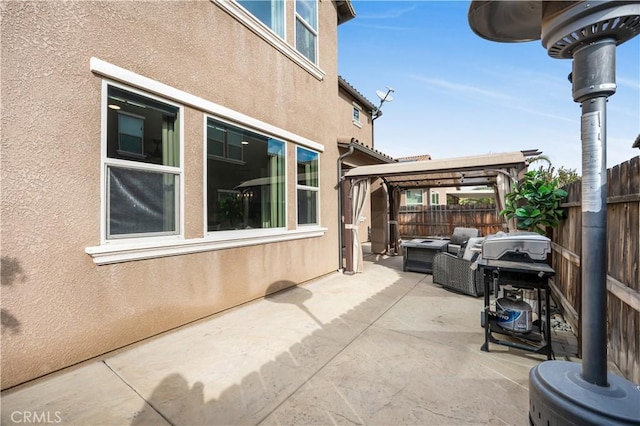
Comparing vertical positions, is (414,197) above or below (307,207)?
above

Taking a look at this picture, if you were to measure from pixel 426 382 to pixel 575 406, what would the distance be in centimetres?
170

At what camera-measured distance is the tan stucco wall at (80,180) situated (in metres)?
2.65

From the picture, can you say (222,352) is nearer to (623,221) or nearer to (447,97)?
(623,221)

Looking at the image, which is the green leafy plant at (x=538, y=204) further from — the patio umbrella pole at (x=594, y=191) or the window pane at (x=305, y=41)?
the window pane at (x=305, y=41)

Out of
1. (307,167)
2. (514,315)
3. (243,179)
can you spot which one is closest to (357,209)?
(307,167)

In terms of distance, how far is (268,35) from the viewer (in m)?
5.41

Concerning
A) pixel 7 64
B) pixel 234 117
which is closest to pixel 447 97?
pixel 234 117

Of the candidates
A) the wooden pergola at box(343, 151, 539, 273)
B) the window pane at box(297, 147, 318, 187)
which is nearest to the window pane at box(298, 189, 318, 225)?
the window pane at box(297, 147, 318, 187)

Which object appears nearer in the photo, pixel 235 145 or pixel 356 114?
pixel 235 145

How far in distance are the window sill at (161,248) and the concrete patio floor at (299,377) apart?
1.07 m

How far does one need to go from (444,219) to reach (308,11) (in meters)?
11.3

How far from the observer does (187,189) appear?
4043mm

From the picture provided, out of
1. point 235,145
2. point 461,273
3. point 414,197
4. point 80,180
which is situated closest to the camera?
point 80,180

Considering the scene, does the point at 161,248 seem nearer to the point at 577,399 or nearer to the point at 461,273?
the point at 577,399
